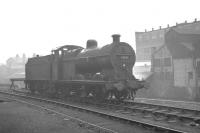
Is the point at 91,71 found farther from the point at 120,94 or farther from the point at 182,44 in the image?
the point at 182,44

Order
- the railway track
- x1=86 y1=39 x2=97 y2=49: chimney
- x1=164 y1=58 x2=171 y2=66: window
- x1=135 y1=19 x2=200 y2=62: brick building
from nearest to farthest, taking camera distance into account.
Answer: the railway track < x1=86 y1=39 x2=97 y2=49: chimney < x1=164 y1=58 x2=171 y2=66: window < x1=135 y1=19 x2=200 y2=62: brick building

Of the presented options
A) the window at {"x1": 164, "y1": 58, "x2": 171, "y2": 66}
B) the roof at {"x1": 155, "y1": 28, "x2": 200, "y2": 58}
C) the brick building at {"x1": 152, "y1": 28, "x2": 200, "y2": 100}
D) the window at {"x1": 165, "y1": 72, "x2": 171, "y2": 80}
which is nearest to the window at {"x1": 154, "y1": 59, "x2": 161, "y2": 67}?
the brick building at {"x1": 152, "y1": 28, "x2": 200, "y2": 100}

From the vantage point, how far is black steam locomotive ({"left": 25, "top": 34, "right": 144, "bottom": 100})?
52.3ft

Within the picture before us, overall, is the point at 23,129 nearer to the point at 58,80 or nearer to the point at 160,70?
the point at 58,80

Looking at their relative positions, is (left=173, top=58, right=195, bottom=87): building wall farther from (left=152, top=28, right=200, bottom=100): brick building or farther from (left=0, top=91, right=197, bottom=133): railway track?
(left=0, top=91, right=197, bottom=133): railway track

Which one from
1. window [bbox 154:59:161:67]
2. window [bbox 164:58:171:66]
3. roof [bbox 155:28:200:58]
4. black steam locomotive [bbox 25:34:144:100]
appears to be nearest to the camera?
black steam locomotive [bbox 25:34:144:100]

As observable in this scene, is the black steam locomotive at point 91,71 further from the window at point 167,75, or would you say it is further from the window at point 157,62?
the window at point 157,62

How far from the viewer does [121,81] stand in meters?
15.1

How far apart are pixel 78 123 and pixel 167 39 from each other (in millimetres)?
34436

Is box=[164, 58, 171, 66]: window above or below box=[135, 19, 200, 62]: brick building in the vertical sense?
below

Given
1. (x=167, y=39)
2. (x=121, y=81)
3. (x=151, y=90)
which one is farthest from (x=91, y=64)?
(x=167, y=39)

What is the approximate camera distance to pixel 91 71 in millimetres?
17938

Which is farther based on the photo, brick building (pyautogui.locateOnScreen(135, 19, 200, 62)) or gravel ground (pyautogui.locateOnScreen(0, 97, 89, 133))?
brick building (pyautogui.locateOnScreen(135, 19, 200, 62))

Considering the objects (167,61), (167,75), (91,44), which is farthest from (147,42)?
(91,44)
